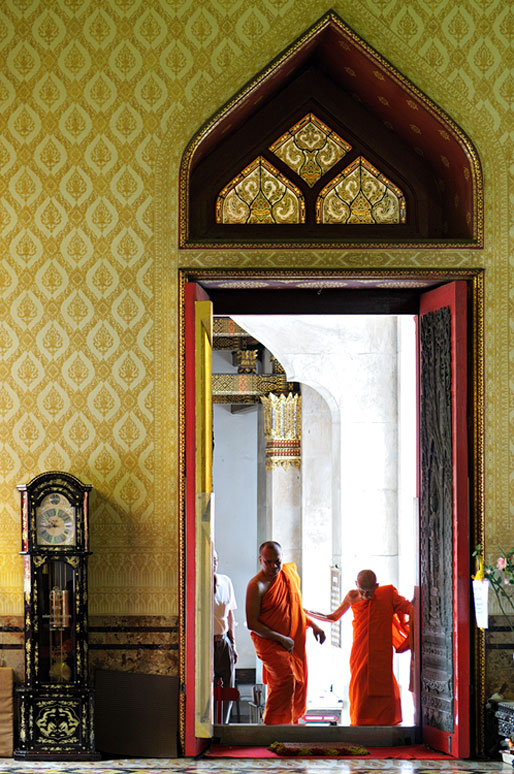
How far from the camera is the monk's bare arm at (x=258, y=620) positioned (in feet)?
24.3

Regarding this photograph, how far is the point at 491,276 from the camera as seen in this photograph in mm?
6016

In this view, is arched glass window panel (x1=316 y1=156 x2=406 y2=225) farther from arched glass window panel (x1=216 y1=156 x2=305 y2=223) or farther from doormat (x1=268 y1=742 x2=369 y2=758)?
doormat (x1=268 y1=742 x2=369 y2=758)

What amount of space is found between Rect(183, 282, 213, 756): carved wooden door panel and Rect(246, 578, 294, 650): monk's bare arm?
155cm

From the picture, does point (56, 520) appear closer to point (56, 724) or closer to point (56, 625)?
point (56, 625)

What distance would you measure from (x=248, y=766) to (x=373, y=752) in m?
0.87

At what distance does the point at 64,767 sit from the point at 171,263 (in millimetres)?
2763

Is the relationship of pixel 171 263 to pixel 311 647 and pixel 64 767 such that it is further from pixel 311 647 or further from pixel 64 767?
pixel 311 647

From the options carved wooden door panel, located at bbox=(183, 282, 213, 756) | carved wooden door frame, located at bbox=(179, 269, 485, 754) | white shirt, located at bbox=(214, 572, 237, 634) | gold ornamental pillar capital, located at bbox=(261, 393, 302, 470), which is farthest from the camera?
gold ornamental pillar capital, located at bbox=(261, 393, 302, 470)

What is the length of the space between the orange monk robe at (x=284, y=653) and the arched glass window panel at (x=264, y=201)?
2.72 metres

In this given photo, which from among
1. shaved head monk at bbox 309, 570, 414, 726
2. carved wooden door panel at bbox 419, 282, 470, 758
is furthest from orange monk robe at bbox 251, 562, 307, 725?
carved wooden door panel at bbox 419, 282, 470, 758

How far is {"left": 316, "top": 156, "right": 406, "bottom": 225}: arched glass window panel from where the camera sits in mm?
6281

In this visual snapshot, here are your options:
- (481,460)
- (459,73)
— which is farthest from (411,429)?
(459,73)

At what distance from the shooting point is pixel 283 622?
755cm

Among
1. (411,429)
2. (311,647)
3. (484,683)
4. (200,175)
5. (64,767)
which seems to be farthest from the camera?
(311,647)
